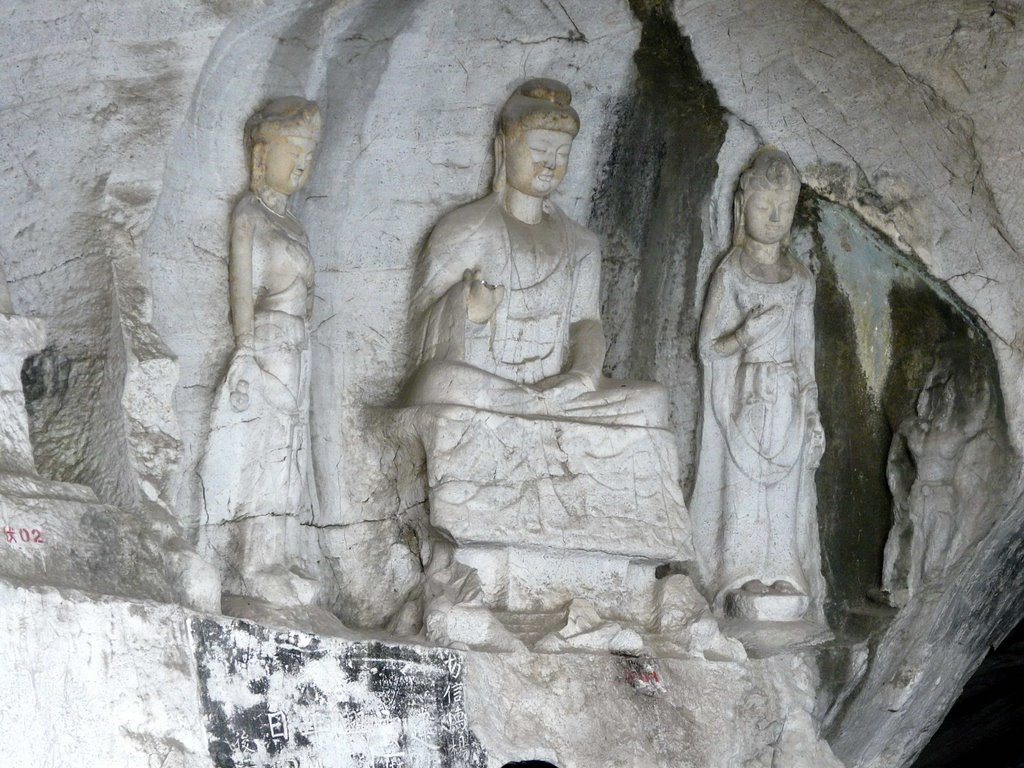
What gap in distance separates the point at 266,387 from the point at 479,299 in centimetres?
83

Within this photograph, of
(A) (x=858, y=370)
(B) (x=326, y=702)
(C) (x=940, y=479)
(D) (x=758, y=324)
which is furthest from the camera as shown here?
(A) (x=858, y=370)

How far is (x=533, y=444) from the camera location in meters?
6.75

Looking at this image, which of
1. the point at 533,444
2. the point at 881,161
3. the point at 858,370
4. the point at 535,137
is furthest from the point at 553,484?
the point at 881,161

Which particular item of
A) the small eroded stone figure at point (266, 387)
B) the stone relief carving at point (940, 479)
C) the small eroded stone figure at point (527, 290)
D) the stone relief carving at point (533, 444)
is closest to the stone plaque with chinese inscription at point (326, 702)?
the stone relief carving at point (533, 444)

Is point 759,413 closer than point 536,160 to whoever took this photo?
No

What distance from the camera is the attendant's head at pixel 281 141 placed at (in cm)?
656

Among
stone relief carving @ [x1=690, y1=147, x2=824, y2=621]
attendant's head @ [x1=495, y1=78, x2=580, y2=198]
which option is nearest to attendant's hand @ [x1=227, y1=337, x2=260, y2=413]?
attendant's head @ [x1=495, y1=78, x2=580, y2=198]

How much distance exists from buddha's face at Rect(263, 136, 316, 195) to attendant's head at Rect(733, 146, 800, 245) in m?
1.66

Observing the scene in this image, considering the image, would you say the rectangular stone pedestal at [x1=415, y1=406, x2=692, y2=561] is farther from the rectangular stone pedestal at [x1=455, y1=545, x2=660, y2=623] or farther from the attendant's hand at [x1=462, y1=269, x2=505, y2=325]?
the attendant's hand at [x1=462, y1=269, x2=505, y2=325]

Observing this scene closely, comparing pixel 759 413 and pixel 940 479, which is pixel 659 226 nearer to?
pixel 759 413

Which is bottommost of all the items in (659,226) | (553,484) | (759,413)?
(553,484)

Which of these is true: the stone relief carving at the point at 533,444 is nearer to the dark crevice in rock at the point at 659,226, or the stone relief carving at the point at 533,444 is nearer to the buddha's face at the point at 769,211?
the dark crevice in rock at the point at 659,226

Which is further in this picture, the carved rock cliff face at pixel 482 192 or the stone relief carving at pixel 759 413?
the stone relief carving at pixel 759 413

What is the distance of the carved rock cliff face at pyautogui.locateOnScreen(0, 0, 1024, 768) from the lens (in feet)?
20.2
